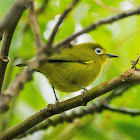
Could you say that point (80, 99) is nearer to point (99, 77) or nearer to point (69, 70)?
point (69, 70)

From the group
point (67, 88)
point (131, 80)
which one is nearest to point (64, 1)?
point (67, 88)

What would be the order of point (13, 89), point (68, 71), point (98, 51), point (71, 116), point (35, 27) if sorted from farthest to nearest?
point (98, 51)
point (71, 116)
point (68, 71)
point (35, 27)
point (13, 89)

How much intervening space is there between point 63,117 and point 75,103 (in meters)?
1.57

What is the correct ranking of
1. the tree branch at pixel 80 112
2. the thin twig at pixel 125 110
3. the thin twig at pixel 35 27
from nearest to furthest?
the thin twig at pixel 35 27 → the thin twig at pixel 125 110 → the tree branch at pixel 80 112

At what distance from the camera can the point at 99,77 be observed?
4.84 m

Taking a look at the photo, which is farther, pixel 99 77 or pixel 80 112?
pixel 99 77

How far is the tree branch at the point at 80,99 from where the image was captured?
7.57 feet

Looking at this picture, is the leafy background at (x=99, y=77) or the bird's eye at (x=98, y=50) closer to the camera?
the leafy background at (x=99, y=77)

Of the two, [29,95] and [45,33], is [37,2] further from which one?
[29,95]

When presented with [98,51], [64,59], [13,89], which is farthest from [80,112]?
[13,89]

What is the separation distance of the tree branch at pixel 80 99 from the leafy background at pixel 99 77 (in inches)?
51.9

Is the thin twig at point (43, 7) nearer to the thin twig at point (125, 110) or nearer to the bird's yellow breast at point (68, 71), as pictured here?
the bird's yellow breast at point (68, 71)

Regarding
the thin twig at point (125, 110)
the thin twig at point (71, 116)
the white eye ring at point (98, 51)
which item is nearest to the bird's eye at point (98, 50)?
the white eye ring at point (98, 51)

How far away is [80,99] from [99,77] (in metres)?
2.28
